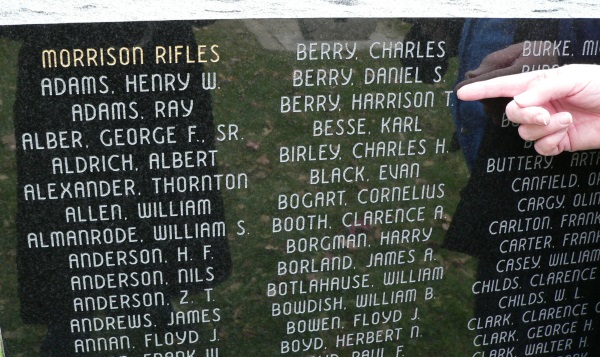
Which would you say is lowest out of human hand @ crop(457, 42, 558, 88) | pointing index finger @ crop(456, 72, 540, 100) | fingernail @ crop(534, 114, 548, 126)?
fingernail @ crop(534, 114, 548, 126)

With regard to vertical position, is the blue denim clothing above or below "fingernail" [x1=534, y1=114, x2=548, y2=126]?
above

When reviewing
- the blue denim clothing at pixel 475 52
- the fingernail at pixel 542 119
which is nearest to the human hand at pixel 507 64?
the blue denim clothing at pixel 475 52

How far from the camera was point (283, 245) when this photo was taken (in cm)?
292

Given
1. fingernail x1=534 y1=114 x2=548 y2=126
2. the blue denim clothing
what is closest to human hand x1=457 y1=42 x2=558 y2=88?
the blue denim clothing

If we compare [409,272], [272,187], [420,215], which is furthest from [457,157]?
[272,187]

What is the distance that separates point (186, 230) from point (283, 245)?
1.26 feet

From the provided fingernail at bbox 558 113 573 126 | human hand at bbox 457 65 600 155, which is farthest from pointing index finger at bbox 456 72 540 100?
fingernail at bbox 558 113 573 126

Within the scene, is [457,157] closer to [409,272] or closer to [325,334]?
[409,272]

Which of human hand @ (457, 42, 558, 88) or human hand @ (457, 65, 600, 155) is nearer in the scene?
human hand @ (457, 65, 600, 155)

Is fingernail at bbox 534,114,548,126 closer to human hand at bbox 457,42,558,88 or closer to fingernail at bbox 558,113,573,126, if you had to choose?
fingernail at bbox 558,113,573,126

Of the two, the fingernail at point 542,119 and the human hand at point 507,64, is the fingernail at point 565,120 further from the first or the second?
the human hand at point 507,64

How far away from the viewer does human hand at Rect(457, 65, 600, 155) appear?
8.89 ft

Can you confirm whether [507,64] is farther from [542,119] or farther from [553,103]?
[542,119]

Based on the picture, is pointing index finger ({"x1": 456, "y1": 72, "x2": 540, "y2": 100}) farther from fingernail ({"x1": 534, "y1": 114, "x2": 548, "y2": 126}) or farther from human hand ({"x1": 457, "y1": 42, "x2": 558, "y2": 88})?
fingernail ({"x1": 534, "y1": 114, "x2": 548, "y2": 126})
